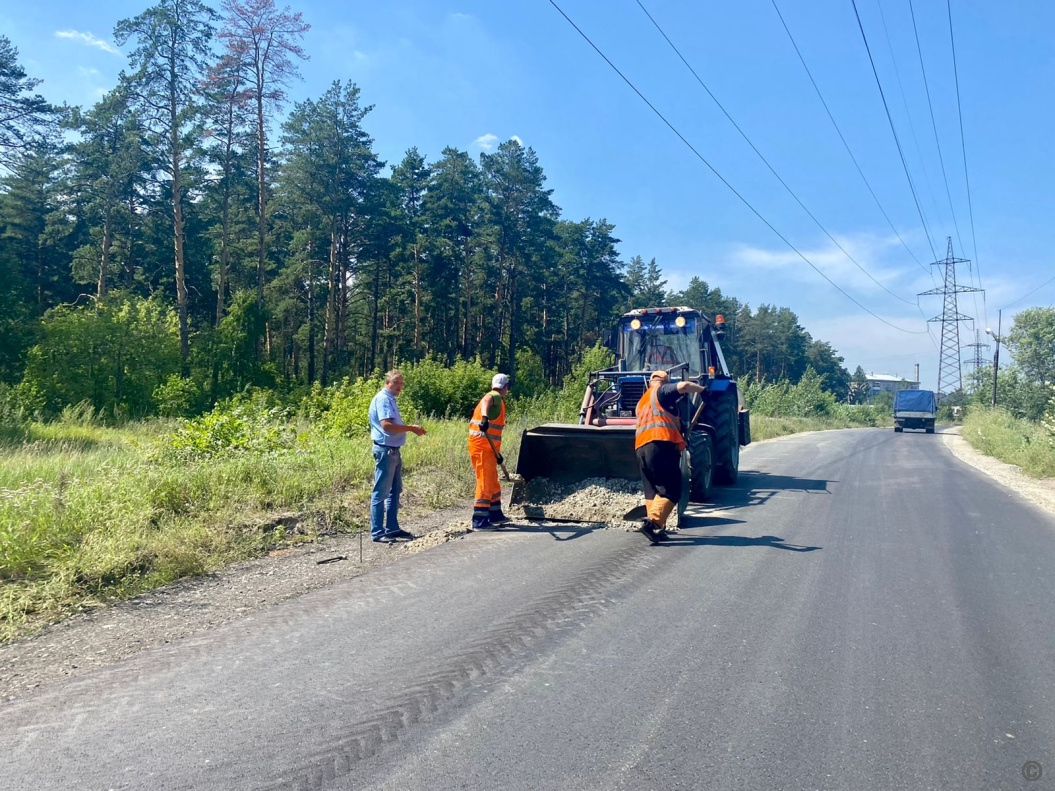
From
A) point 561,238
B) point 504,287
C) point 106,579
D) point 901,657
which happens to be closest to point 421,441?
point 106,579

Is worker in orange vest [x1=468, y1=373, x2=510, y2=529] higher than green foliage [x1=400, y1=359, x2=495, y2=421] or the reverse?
the reverse

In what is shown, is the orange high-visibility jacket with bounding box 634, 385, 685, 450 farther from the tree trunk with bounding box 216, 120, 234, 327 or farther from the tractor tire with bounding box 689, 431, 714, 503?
the tree trunk with bounding box 216, 120, 234, 327

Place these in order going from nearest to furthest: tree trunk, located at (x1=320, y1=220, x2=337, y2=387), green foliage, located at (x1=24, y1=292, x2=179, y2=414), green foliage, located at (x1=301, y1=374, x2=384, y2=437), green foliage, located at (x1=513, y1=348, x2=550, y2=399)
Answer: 1. green foliage, located at (x1=301, y1=374, x2=384, y2=437)
2. green foliage, located at (x1=24, y1=292, x2=179, y2=414)
3. tree trunk, located at (x1=320, y1=220, x2=337, y2=387)
4. green foliage, located at (x1=513, y1=348, x2=550, y2=399)

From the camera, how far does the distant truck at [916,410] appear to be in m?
38.6

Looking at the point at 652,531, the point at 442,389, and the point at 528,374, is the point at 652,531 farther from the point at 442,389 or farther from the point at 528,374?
the point at 528,374

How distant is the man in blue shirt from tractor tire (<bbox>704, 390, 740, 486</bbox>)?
15.8 ft

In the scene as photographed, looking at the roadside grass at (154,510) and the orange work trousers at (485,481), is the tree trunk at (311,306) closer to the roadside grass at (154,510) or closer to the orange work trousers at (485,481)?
the roadside grass at (154,510)

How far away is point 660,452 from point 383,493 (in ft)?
9.31

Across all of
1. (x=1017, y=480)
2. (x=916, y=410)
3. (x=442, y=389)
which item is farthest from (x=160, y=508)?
(x=916, y=410)

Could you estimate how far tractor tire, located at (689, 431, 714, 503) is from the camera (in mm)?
9219

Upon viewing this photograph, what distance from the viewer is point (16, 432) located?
13.5 m

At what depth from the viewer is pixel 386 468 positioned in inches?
286

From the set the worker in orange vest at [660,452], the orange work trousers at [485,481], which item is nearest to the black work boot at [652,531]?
the worker in orange vest at [660,452]

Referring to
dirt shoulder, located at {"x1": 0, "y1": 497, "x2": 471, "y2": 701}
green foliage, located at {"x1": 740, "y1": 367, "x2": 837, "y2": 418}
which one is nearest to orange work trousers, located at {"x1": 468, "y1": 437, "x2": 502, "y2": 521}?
dirt shoulder, located at {"x1": 0, "y1": 497, "x2": 471, "y2": 701}
